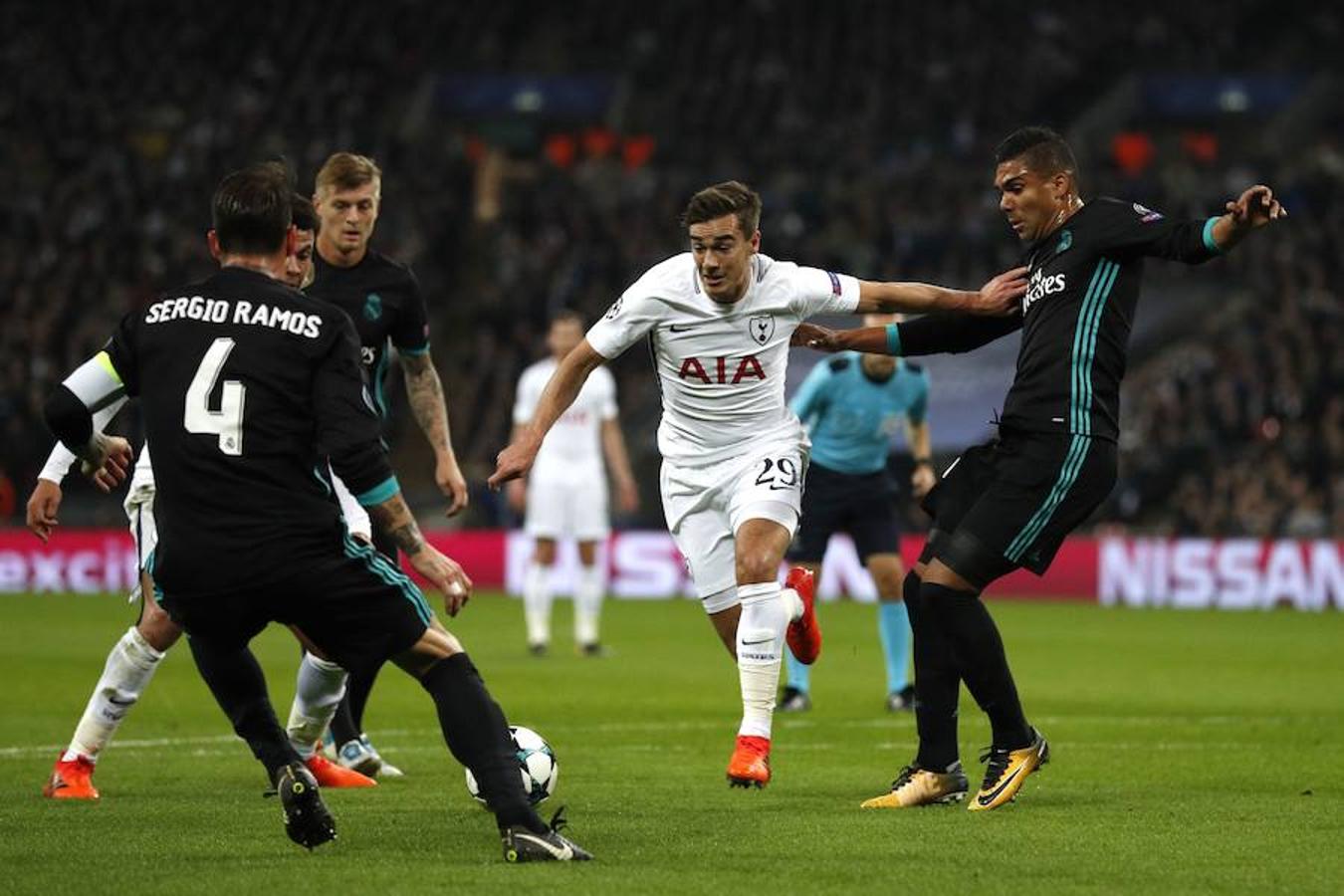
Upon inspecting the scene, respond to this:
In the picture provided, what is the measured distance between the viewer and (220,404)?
658cm

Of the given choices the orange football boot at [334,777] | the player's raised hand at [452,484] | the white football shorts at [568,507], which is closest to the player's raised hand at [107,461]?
the player's raised hand at [452,484]

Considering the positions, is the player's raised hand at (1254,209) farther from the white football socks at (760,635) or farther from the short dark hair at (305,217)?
the short dark hair at (305,217)

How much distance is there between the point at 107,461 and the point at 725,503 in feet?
9.03

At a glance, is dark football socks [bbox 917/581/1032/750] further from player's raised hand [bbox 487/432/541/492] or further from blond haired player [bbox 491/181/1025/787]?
player's raised hand [bbox 487/432/541/492]

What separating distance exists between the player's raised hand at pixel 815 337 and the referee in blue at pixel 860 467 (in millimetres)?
4404

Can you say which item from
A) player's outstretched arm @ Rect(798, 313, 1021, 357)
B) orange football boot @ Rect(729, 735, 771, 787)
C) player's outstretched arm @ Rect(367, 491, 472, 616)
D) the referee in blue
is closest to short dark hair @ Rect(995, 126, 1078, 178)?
player's outstretched arm @ Rect(798, 313, 1021, 357)

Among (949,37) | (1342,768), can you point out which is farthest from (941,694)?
(949,37)

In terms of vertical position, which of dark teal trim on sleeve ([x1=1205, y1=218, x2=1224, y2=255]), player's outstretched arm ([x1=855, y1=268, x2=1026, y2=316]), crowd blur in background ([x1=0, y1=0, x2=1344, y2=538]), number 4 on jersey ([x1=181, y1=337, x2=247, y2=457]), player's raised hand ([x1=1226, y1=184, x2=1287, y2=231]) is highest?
crowd blur in background ([x1=0, y1=0, x2=1344, y2=538])

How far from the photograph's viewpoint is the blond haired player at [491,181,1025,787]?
341 inches

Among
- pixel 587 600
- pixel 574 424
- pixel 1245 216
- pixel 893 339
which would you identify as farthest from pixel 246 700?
pixel 574 424

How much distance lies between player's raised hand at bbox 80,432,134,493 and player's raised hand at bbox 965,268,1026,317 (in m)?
3.39

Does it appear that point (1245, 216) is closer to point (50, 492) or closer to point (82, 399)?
point (82, 399)

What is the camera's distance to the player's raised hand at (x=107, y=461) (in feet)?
24.4

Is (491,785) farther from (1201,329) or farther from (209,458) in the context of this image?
(1201,329)
